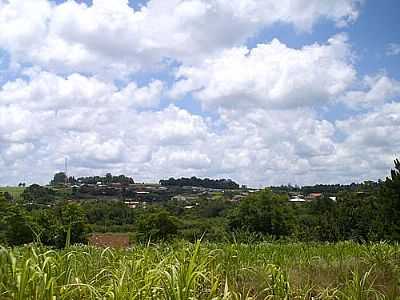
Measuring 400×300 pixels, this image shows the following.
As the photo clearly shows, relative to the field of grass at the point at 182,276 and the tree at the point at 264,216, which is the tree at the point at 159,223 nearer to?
the tree at the point at 264,216

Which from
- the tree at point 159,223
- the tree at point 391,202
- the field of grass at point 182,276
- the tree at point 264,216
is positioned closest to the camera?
the field of grass at point 182,276

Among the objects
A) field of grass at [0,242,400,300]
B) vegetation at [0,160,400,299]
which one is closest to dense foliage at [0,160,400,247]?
vegetation at [0,160,400,299]

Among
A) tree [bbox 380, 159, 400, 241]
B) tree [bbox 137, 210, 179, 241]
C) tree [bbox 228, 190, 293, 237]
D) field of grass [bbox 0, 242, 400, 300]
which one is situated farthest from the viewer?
tree [bbox 228, 190, 293, 237]

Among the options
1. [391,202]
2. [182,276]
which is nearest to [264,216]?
[391,202]

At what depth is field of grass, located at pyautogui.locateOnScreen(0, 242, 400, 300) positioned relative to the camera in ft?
11.8

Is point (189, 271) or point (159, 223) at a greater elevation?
point (189, 271)

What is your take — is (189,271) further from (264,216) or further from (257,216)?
(264,216)

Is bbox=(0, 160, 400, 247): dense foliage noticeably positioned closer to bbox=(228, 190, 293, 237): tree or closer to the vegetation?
bbox=(228, 190, 293, 237): tree

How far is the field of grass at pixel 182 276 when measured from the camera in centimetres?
360

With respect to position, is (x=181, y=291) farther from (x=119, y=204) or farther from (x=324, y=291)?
(x=119, y=204)

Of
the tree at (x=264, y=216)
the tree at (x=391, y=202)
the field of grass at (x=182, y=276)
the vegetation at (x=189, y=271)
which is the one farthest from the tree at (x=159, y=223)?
the field of grass at (x=182, y=276)

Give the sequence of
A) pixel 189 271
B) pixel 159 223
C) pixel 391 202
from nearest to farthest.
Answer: pixel 189 271, pixel 391 202, pixel 159 223

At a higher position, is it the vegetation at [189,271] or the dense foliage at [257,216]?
the vegetation at [189,271]

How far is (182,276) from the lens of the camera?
12.6 ft
